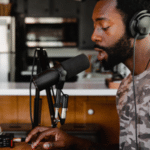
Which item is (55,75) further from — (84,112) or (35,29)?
(35,29)

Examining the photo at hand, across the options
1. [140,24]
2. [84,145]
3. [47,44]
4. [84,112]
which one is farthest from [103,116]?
[47,44]

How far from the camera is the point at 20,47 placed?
2.98 m

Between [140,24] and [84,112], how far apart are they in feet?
2.93

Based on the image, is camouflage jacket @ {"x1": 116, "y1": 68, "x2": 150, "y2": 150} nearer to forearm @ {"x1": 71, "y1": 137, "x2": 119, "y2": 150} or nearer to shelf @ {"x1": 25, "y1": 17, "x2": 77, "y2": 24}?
forearm @ {"x1": 71, "y1": 137, "x2": 119, "y2": 150}

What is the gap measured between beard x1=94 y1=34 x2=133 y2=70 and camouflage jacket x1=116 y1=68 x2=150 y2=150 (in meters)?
0.09

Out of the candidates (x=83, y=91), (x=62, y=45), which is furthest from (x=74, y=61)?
(x=62, y=45)

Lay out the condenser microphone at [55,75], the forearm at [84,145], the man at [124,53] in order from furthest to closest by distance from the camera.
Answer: the forearm at [84,145], the man at [124,53], the condenser microphone at [55,75]

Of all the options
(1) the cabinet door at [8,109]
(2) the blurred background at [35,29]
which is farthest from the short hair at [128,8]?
(2) the blurred background at [35,29]

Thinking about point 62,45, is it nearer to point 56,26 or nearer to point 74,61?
point 56,26

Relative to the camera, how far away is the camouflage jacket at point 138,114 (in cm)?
71

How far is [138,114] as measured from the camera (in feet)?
2.39

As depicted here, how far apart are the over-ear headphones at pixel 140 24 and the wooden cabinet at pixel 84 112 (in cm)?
81

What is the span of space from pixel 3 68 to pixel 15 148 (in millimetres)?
2309

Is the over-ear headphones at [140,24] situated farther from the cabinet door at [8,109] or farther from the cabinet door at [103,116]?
the cabinet door at [8,109]
